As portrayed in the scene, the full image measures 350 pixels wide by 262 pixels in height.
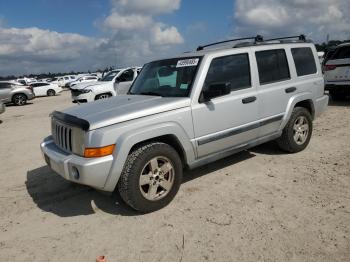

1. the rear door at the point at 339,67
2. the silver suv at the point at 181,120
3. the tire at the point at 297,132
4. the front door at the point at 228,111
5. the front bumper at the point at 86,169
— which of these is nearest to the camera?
the front bumper at the point at 86,169

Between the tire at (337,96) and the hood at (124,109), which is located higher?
the hood at (124,109)

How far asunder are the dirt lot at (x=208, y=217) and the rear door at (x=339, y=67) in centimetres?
540

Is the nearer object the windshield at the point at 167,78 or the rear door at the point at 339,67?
the windshield at the point at 167,78

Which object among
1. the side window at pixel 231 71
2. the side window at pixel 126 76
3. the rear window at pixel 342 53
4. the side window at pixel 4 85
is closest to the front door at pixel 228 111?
the side window at pixel 231 71

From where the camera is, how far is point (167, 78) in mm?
4934

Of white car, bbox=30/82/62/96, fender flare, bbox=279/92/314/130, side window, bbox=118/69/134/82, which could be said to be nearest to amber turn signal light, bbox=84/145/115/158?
fender flare, bbox=279/92/314/130

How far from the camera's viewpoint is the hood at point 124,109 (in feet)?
12.6

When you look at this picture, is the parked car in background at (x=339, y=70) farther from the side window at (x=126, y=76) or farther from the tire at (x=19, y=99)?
the tire at (x=19, y=99)

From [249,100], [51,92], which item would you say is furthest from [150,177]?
[51,92]

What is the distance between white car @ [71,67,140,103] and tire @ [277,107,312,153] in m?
8.98

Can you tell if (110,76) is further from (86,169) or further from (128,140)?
(86,169)

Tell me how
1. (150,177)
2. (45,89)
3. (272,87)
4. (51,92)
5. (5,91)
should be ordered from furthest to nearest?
(51,92) < (45,89) < (5,91) < (272,87) < (150,177)

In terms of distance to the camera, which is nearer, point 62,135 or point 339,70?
point 62,135

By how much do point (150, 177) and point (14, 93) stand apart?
1902 cm
